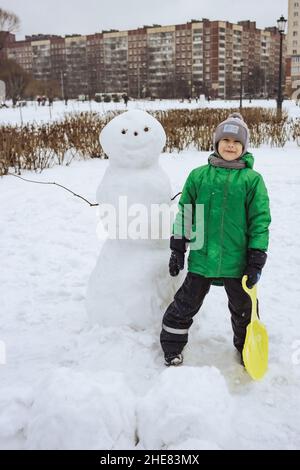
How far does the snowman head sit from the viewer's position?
2.66 meters

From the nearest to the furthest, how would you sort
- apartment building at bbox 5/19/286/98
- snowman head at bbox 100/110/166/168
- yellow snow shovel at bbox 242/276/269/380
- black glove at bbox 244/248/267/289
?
black glove at bbox 244/248/267/289
yellow snow shovel at bbox 242/276/269/380
snowman head at bbox 100/110/166/168
apartment building at bbox 5/19/286/98

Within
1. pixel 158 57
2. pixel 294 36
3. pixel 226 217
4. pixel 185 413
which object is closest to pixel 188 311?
pixel 226 217

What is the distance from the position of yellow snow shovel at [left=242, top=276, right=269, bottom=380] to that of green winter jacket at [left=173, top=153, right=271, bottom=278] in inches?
8.3

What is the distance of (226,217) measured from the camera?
2352 millimetres

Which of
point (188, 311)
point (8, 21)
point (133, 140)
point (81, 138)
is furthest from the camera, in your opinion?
point (8, 21)

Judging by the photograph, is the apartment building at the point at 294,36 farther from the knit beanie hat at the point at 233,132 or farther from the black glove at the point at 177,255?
the black glove at the point at 177,255

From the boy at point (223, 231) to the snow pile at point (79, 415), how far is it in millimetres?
613

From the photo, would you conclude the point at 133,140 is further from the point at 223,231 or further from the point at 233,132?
the point at 223,231

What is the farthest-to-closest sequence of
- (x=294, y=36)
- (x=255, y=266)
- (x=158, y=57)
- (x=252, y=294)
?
(x=158, y=57), (x=294, y=36), (x=252, y=294), (x=255, y=266)

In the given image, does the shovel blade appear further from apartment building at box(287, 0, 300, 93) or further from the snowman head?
apartment building at box(287, 0, 300, 93)

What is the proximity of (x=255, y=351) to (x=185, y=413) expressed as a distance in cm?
70

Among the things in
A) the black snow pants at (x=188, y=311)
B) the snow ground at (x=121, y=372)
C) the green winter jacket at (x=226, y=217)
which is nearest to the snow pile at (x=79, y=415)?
the snow ground at (x=121, y=372)

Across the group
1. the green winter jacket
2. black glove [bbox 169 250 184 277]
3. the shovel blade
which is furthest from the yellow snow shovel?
black glove [bbox 169 250 184 277]

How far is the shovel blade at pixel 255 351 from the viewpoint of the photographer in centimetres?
240
